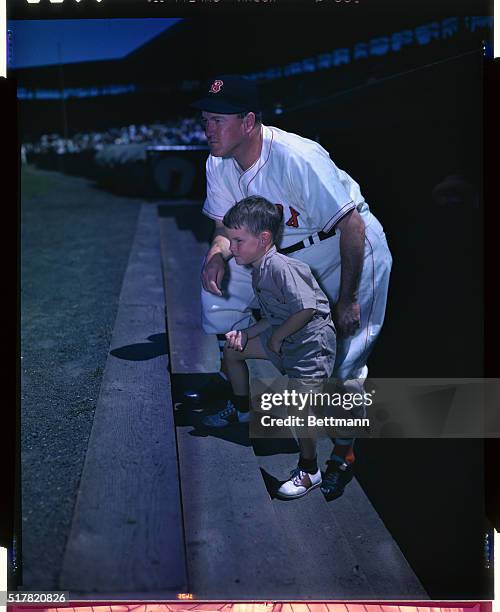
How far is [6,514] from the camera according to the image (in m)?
2.33

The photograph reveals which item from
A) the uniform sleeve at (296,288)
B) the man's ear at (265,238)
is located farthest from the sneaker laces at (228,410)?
the man's ear at (265,238)

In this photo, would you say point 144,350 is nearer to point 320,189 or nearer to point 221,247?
point 221,247

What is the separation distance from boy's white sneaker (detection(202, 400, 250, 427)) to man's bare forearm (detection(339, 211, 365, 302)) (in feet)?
2.13

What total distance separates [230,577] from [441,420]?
957mm

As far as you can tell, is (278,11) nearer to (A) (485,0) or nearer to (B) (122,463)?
(A) (485,0)

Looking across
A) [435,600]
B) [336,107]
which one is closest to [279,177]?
[336,107]

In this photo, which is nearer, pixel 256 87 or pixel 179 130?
pixel 256 87

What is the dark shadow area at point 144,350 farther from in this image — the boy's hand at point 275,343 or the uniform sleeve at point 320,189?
the uniform sleeve at point 320,189

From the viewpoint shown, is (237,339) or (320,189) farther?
(237,339)

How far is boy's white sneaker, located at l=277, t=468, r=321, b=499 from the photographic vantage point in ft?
8.19

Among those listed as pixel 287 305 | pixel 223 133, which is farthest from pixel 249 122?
pixel 287 305

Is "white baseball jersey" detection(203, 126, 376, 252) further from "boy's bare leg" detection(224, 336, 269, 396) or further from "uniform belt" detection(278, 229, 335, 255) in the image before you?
"boy's bare leg" detection(224, 336, 269, 396)

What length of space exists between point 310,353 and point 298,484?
19.0 inches

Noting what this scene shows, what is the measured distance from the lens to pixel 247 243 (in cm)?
248
